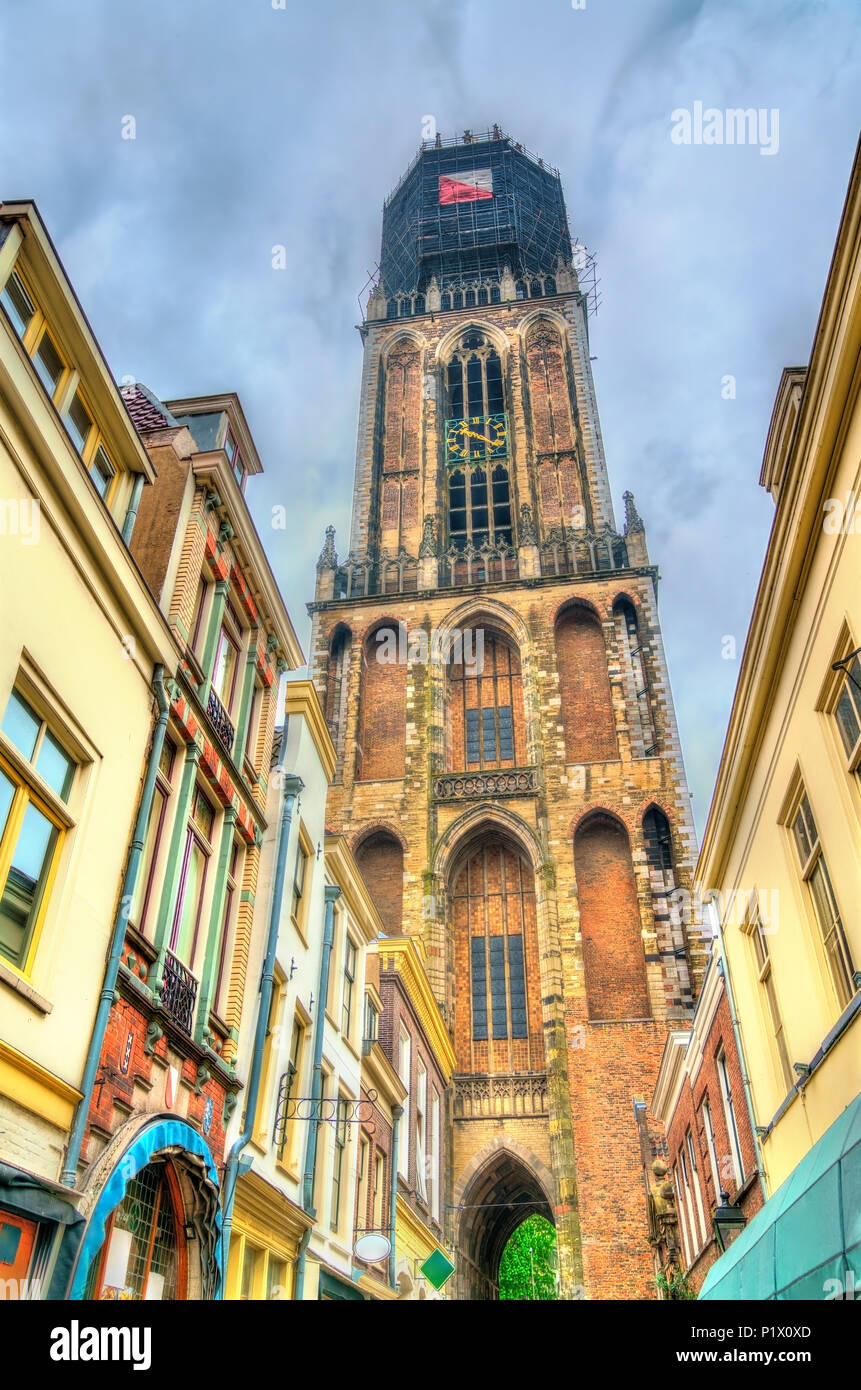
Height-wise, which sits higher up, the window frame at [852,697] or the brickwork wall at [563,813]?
the brickwork wall at [563,813]

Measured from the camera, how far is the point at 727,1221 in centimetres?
1304

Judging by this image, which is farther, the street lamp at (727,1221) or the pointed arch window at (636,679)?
the pointed arch window at (636,679)

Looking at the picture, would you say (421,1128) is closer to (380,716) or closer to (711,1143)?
(711,1143)

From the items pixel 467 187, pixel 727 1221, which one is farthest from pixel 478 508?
pixel 727 1221

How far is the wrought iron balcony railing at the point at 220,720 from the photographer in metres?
10.5

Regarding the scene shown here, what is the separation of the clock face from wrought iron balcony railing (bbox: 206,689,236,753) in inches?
1420

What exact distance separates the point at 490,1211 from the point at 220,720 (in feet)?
87.5

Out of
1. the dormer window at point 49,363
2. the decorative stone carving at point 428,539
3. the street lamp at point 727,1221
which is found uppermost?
the decorative stone carving at point 428,539

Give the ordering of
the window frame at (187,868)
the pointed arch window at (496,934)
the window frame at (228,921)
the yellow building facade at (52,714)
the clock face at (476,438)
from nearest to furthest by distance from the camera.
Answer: the yellow building facade at (52,714) → the window frame at (187,868) → the window frame at (228,921) → the pointed arch window at (496,934) → the clock face at (476,438)

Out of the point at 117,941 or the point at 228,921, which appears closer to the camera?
the point at 117,941

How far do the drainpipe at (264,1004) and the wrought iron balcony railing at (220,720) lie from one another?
1439 millimetres

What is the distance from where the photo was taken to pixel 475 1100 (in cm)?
3000

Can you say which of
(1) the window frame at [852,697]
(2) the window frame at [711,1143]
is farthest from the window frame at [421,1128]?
(1) the window frame at [852,697]

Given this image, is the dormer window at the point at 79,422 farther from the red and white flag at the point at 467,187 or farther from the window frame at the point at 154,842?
the red and white flag at the point at 467,187
